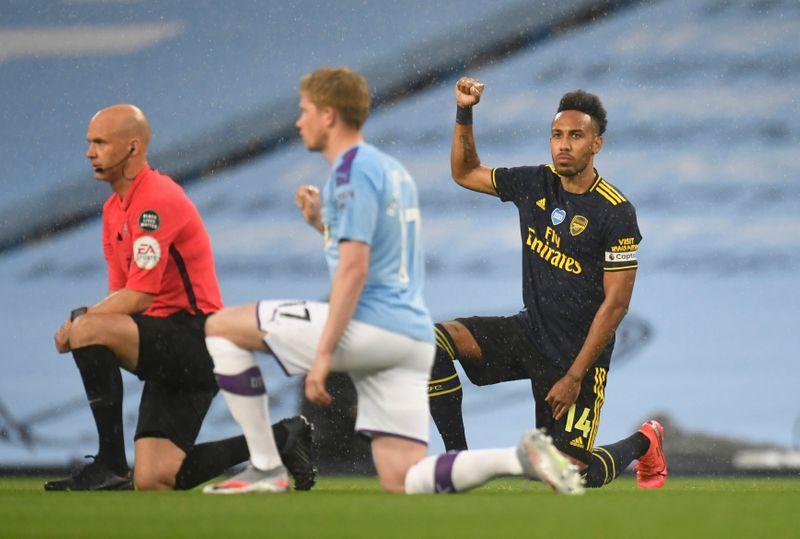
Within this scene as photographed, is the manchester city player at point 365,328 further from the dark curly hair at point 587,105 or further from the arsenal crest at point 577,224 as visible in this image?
the dark curly hair at point 587,105

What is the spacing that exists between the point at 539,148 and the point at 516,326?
3302mm

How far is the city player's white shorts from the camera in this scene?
4.54 meters

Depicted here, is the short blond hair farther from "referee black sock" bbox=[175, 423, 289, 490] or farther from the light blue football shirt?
"referee black sock" bbox=[175, 423, 289, 490]

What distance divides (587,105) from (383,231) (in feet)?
7.13

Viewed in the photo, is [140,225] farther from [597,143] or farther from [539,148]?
[539,148]

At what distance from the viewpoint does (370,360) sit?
4.57 meters

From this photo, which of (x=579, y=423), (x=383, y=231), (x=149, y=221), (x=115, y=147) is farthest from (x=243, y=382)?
(x=579, y=423)

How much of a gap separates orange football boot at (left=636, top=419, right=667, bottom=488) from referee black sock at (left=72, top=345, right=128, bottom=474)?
2694mm

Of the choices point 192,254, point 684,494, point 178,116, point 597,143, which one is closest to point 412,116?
point 178,116

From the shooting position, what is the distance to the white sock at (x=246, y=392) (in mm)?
4742

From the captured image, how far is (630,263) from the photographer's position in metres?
6.19

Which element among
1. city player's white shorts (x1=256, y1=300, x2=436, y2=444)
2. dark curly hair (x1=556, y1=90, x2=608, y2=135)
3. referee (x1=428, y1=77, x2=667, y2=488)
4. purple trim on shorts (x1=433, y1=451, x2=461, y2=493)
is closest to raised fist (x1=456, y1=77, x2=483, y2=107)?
referee (x1=428, y1=77, x2=667, y2=488)

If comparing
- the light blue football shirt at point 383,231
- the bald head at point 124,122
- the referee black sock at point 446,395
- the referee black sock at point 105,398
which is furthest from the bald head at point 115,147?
the referee black sock at point 446,395

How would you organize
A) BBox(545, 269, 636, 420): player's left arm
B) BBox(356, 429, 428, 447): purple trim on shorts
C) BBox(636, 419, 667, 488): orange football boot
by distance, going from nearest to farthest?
BBox(356, 429, 428, 447): purple trim on shorts → BBox(545, 269, 636, 420): player's left arm → BBox(636, 419, 667, 488): orange football boot
